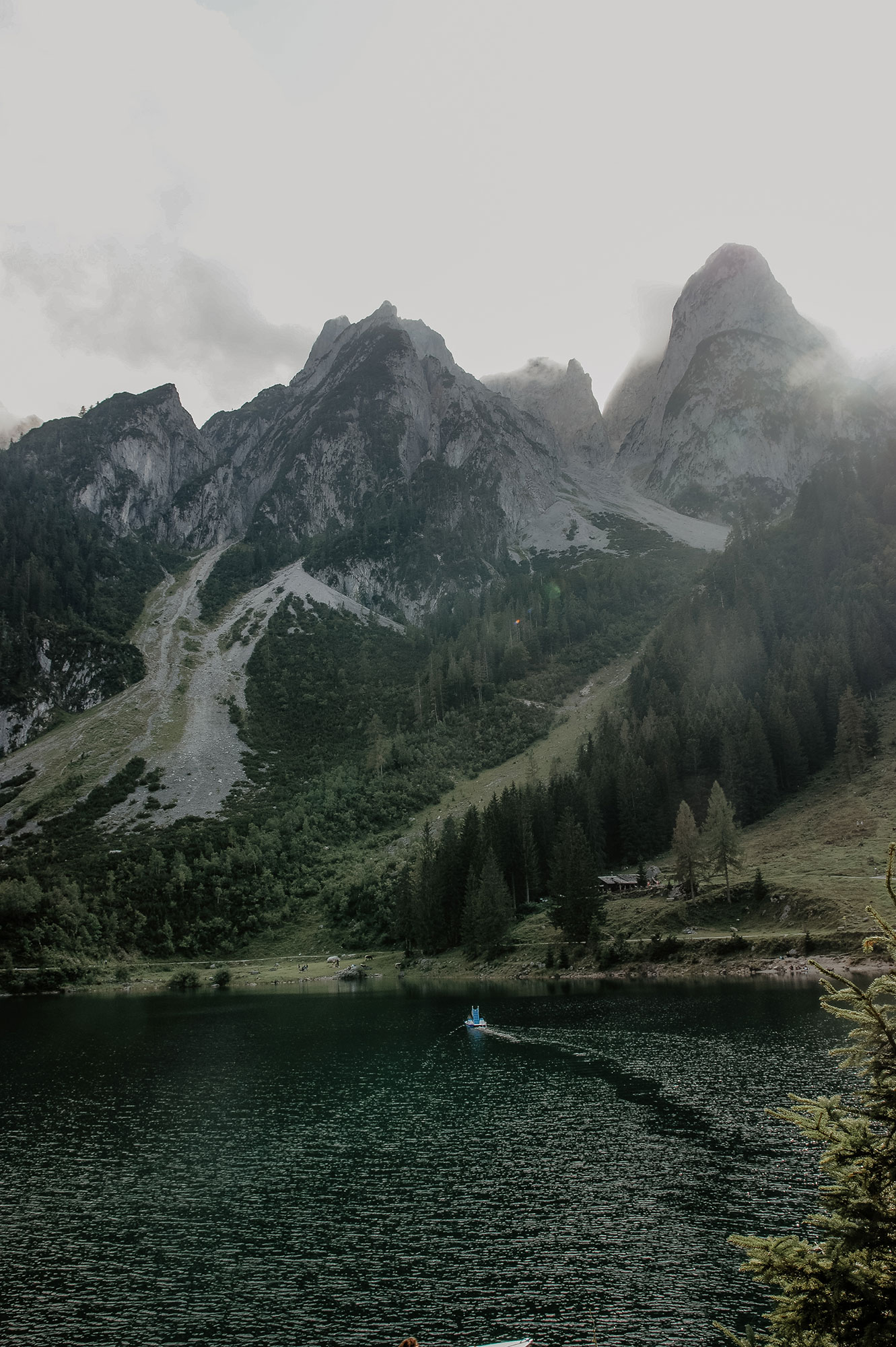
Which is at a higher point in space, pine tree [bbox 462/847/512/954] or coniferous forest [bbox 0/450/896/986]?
coniferous forest [bbox 0/450/896/986]

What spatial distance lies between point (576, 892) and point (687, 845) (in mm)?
15929

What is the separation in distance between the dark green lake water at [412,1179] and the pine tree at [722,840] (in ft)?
96.0

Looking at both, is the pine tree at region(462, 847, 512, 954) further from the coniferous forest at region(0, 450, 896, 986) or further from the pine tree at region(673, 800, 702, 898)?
the pine tree at region(673, 800, 702, 898)

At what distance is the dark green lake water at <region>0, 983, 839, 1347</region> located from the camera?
26.2m

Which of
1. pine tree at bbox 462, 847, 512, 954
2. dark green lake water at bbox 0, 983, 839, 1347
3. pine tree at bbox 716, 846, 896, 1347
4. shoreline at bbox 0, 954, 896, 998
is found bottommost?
shoreline at bbox 0, 954, 896, 998

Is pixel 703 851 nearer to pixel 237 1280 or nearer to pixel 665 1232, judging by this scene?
pixel 665 1232

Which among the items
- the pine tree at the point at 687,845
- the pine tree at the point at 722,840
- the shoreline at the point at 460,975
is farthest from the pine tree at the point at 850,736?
the shoreline at the point at 460,975

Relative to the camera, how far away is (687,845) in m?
104

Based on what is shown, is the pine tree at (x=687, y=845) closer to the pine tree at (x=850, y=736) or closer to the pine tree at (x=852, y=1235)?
the pine tree at (x=850, y=736)

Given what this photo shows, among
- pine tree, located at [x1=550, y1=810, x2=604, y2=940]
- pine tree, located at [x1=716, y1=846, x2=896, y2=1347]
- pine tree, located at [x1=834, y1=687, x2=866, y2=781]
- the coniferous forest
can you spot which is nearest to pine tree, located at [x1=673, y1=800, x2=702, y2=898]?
pine tree, located at [x1=550, y1=810, x2=604, y2=940]

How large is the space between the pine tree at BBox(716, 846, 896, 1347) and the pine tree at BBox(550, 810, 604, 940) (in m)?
96.6

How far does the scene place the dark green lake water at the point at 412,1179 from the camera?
26219mm

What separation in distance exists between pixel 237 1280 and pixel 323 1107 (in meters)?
23.8

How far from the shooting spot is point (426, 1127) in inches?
1847
